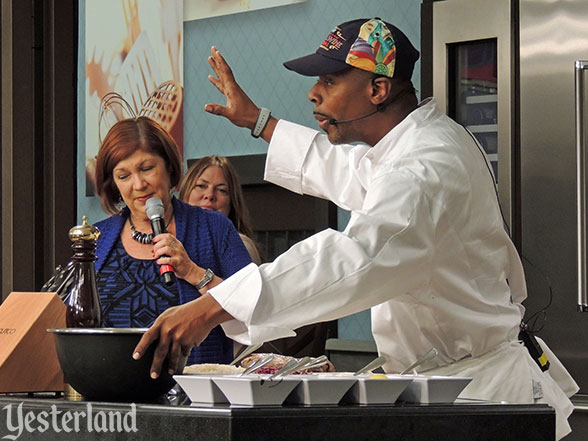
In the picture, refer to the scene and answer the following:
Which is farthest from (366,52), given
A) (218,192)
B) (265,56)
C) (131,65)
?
(131,65)

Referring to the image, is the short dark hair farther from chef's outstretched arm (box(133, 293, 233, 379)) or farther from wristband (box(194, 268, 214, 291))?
chef's outstretched arm (box(133, 293, 233, 379))

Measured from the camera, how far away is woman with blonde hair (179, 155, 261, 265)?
3.51 meters

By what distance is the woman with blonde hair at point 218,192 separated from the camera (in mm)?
3508

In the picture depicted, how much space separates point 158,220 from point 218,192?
1.13 meters

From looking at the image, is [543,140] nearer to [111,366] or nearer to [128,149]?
[128,149]

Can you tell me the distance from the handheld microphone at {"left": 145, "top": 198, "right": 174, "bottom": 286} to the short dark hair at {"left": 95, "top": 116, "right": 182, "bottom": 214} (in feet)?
0.63

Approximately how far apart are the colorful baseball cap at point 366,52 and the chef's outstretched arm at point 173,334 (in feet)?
A: 2.97

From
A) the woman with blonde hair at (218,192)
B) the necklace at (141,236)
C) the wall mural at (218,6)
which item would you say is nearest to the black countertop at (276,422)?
the necklace at (141,236)

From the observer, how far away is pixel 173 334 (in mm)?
1480

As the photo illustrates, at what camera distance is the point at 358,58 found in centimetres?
223

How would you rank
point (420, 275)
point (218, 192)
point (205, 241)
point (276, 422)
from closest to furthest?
point (276, 422)
point (420, 275)
point (205, 241)
point (218, 192)

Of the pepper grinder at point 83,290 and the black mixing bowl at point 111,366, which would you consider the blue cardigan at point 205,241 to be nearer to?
the pepper grinder at point 83,290

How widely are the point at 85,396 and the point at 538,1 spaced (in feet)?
6.11

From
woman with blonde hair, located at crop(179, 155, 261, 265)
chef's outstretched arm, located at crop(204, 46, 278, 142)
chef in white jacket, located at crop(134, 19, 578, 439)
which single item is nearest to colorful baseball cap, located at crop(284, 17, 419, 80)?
chef in white jacket, located at crop(134, 19, 578, 439)
